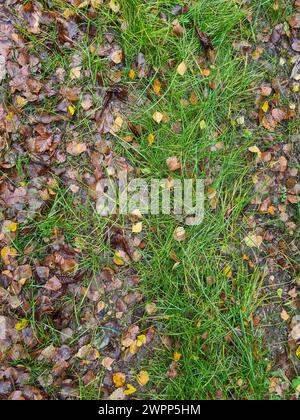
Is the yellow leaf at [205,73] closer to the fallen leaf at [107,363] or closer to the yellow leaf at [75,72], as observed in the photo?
the yellow leaf at [75,72]

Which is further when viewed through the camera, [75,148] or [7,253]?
[75,148]

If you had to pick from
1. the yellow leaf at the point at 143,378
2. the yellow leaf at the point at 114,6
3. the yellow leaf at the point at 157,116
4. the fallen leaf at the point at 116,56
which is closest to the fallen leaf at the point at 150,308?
the yellow leaf at the point at 143,378

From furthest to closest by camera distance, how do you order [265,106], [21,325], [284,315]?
[265,106] < [284,315] < [21,325]

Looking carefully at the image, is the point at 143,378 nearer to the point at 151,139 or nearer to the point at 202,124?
the point at 151,139

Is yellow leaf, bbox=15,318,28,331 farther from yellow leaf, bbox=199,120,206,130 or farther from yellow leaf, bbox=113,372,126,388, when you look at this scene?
yellow leaf, bbox=199,120,206,130

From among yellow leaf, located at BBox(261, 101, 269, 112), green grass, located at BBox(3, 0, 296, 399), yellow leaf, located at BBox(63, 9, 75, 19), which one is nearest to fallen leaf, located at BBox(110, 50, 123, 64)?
green grass, located at BBox(3, 0, 296, 399)

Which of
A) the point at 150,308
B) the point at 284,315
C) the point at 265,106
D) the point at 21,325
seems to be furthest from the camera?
the point at 265,106

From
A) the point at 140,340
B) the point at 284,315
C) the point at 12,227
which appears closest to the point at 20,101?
the point at 12,227
